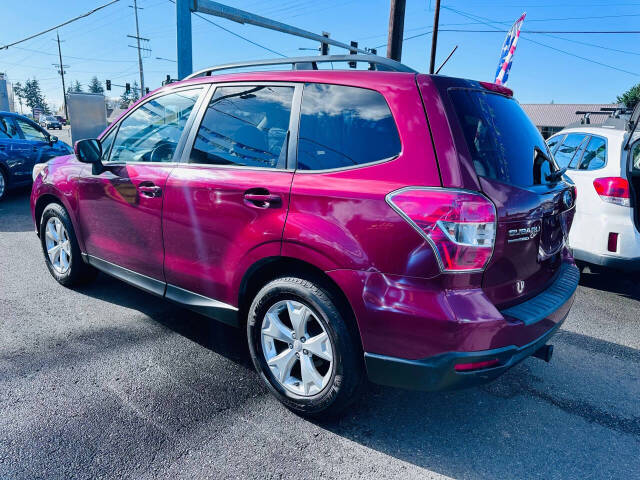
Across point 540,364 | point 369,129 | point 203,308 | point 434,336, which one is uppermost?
point 369,129

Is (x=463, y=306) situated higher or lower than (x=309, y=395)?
higher

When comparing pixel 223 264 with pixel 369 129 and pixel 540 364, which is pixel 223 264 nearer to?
pixel 369 129

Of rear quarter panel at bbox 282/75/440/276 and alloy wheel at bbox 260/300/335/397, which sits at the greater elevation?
rear quarter panel at bbox 282/75/440/276

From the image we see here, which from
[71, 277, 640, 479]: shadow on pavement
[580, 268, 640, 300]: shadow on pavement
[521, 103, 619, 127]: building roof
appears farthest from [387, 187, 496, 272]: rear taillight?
[521, 103, 619, 127]: building roof

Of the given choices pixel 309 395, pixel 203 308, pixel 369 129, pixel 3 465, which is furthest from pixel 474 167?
pixel 3 465

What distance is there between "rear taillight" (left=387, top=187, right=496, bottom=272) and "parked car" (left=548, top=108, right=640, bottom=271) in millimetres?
3088

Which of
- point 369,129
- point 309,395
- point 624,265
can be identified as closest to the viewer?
point 369,129

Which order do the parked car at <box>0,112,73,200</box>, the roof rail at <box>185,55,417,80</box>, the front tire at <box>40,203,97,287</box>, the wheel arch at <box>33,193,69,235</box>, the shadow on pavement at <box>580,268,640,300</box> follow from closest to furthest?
the roof rail at <box>185,55,417,80</box>
the front tire at <box>40,203,97,287</box>
the wheel arch at <box>33,193,69,235</box>
the shadow on pavement at <box>580,268,640,300</box>
the parked car at <box>0,112,73,200</box>

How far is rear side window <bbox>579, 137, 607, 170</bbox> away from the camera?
4.62 m

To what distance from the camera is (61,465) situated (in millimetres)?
2104

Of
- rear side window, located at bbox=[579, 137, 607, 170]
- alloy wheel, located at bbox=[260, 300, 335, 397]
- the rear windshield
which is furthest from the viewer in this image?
rear side window, located at bbox=[579, 137, 607, 170]

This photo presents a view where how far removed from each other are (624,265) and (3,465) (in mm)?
4907

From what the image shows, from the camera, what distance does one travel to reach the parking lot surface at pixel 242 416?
2.17 metres

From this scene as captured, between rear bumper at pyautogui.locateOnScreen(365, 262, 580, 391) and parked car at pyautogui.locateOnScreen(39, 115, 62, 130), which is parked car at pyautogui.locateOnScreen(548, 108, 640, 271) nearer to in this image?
rear bumper at pyautogui.locateOnScreen(365, 262, 580, 391)
